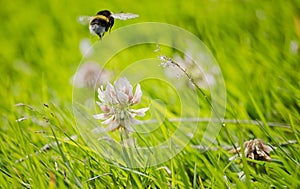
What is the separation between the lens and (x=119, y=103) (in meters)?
1.02

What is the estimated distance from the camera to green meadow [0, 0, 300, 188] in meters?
1.04

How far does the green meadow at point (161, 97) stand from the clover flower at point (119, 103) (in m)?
0.08

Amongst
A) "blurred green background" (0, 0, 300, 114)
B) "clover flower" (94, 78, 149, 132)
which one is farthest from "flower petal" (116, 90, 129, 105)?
"blurred green background" (0, 0, 300, 114)

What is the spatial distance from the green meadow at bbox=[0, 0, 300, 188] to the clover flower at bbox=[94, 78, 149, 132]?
0.08 metres

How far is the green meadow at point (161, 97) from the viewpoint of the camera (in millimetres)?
1044

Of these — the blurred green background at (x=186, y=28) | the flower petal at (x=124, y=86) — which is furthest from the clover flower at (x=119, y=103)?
the blurred green background at (x=186, y=28)

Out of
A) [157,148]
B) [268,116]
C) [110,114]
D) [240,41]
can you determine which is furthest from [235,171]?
[240,41]

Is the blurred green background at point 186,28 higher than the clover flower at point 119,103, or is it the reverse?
the blurred green background at point 186,28

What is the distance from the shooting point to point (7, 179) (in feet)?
3.55

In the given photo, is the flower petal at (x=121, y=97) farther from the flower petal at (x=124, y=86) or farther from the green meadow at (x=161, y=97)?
the green meadow at (x=161, y=97)

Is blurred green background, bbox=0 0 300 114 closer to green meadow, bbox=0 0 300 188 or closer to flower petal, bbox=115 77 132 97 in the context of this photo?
green meadow, bbox=0 0 300 188

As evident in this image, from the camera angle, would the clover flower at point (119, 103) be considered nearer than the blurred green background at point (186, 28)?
Yes

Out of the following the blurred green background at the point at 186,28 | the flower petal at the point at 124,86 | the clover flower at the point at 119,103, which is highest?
the blurred green background at the point at 186,28

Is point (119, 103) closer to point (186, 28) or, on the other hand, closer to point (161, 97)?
point (161, 97)
